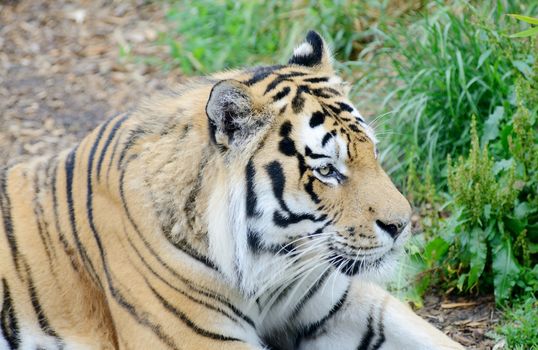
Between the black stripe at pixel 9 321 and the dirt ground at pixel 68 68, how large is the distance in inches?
88.5

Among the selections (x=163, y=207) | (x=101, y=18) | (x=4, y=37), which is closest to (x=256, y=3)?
(x=101, y=18)

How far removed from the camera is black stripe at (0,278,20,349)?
3.92 m

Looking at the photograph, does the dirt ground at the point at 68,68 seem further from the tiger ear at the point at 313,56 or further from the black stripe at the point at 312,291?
the black stripe at the point at 312,291

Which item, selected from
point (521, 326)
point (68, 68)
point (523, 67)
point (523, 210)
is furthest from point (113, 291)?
point (68, 68)

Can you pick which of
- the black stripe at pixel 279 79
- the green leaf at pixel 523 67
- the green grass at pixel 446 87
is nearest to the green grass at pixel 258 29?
the green grass at pixel 446 87

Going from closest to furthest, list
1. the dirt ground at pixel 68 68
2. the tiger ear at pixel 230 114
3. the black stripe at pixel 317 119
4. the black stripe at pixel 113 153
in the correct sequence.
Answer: the tiger ear at pixel 230 114, the black stripe at pixel 317 119, the black stripe at pixel 113 153, the dirt ground at pixel 68 68

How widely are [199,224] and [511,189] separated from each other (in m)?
1.65

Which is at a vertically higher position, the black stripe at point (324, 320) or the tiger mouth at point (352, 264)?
the tiger mouth at point (352, 264)

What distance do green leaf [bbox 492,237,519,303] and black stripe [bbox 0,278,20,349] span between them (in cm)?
221

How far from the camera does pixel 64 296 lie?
3.89 m

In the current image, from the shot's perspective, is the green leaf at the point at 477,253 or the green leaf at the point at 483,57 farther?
the green leaf at the point at 483,57

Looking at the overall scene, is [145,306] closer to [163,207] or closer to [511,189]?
[163,207]

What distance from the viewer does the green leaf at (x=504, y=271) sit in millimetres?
4250

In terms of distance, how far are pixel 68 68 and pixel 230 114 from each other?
14.9 feet
